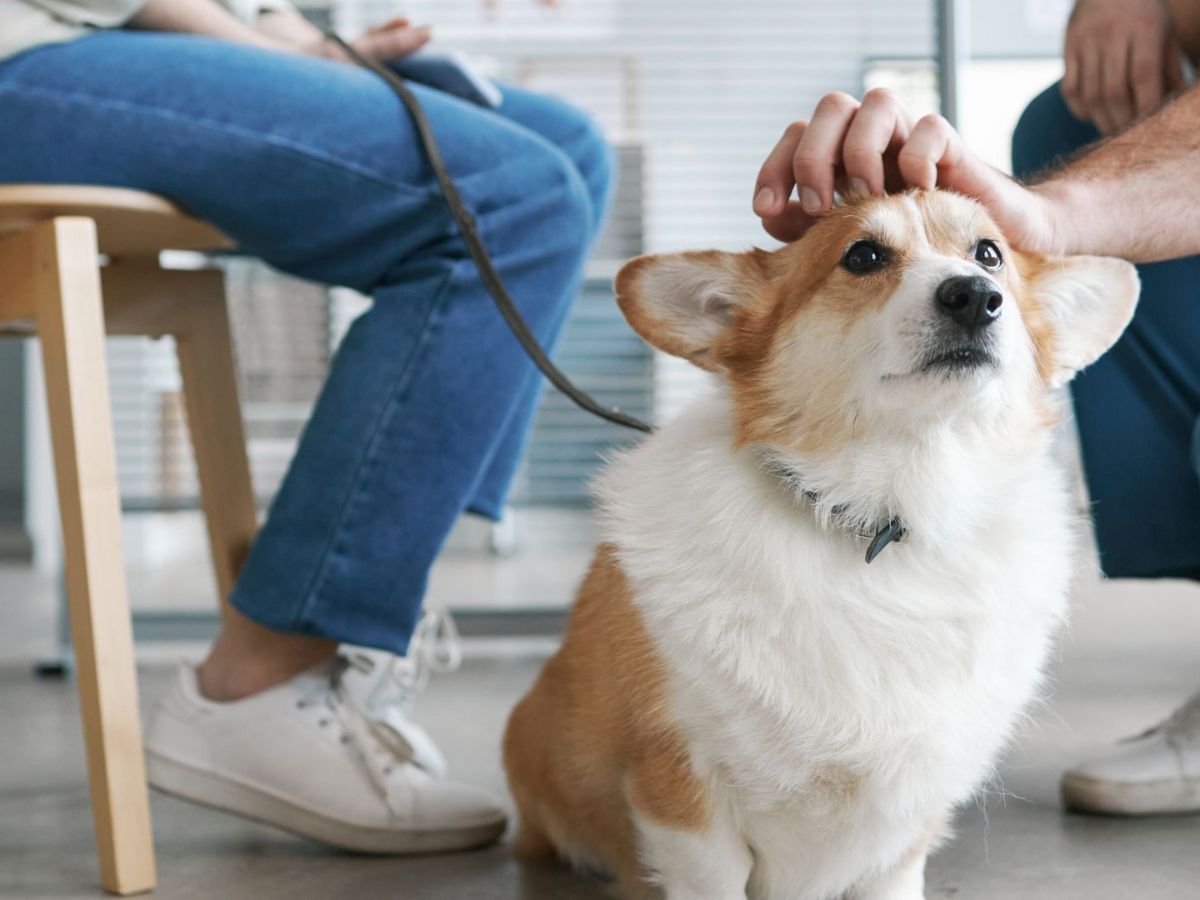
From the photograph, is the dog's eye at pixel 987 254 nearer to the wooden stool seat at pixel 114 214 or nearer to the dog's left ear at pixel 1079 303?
the dog's left ear at pixel 1079 303

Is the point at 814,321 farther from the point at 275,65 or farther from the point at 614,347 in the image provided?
the point at 614,347

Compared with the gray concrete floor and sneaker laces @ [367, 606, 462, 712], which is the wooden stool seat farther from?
the gray concrete floor

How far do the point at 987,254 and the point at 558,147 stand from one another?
2.41ft

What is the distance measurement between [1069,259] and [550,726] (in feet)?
2.09

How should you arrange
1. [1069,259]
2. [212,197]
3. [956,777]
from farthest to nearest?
[212,197] < [1069,259] < [956,777]

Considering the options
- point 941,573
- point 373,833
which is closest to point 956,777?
point 941,573

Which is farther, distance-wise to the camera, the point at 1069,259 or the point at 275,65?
the point at 275,65

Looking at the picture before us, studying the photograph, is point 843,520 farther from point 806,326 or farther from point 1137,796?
point 1137,796

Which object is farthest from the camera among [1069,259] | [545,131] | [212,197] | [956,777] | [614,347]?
[614,347]

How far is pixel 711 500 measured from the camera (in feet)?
3.23

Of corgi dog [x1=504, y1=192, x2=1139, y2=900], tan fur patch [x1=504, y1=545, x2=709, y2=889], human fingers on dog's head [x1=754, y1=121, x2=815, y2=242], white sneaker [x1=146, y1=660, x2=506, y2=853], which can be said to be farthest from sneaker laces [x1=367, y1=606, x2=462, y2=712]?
human fingers on dog's head [x1=754, y1=121, x2=815, y2=242]

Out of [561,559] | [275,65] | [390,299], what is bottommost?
[561,559]

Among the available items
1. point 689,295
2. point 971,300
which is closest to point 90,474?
point 689,295

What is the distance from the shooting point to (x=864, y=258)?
1.01 meters
